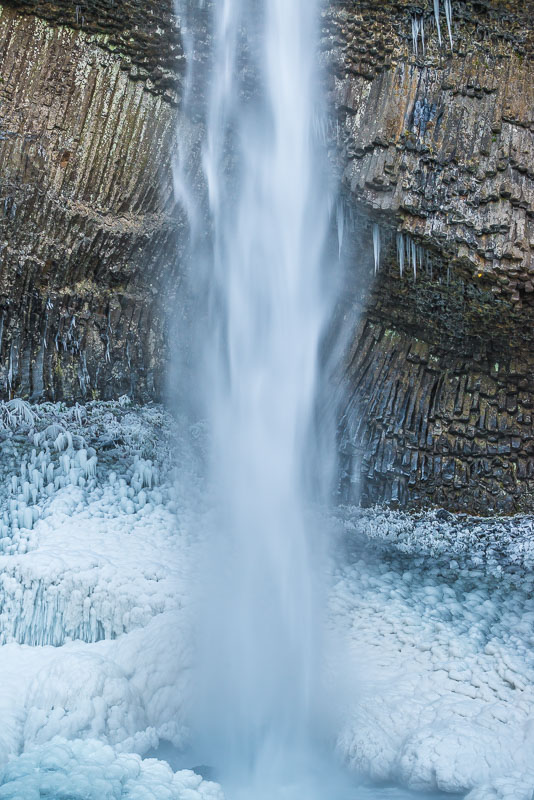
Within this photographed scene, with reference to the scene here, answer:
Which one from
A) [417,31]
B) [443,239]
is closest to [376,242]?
[443,239]

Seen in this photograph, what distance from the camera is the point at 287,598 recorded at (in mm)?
6562

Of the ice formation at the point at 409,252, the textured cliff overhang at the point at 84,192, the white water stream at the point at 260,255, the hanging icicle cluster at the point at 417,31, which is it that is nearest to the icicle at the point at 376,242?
the ice formation at the point at 409,252

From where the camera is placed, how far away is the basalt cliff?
8.14 m

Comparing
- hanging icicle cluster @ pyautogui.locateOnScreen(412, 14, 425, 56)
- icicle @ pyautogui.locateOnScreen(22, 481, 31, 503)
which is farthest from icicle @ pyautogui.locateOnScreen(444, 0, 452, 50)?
icicle @ pyautogui.locateOnScreen(22, 481, 31, 503)

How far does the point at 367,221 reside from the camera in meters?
8.37

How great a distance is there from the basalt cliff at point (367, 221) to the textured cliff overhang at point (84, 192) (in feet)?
0.05

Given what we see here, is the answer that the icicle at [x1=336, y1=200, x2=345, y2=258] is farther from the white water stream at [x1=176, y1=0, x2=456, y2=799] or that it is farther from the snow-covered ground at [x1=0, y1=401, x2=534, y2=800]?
the snow-covered ground at [x1=0, y1=401, x2=534, y2=800]

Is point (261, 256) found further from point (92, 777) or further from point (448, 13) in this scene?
point (92, 777)

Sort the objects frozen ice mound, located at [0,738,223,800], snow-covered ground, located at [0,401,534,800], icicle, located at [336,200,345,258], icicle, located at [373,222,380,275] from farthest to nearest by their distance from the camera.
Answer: icicle, located at [336,200,345,258] → icicle, located at [373,222,380,275] → snow-covered ground, located at [0,401,534,800] → frozen ice mound, located at [0,738,223,800]

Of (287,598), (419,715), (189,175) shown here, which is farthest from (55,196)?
(419,715)

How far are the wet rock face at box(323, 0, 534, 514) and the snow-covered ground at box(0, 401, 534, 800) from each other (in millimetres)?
664

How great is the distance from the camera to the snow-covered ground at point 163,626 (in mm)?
4816

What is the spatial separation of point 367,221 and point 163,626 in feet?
15.8

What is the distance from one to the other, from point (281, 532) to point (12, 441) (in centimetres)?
300
